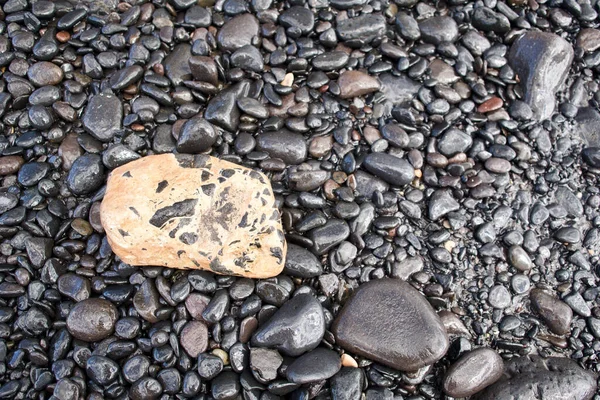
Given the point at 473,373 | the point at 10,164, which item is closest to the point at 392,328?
the point at 473,373

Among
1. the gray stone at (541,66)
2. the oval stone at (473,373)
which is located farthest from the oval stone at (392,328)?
the gray stone at (541,66)

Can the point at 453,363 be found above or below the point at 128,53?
below

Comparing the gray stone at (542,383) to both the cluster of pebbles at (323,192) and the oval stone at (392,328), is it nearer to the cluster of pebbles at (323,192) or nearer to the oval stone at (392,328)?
the cluster of pebbles at (323,192)

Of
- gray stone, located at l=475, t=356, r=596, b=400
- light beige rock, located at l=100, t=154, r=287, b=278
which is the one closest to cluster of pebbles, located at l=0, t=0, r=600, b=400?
gray stone, located at l=475, t=356, r=596, b=400

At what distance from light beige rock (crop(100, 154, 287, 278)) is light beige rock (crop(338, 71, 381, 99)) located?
126 centimetres

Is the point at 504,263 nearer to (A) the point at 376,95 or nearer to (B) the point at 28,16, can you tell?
(A) the point at 376,95

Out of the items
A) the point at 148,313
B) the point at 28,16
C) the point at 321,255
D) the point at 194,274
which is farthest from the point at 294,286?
the point at 28,16

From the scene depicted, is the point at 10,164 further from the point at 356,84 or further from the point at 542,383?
the point at 542,383

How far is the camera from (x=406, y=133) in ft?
13.6

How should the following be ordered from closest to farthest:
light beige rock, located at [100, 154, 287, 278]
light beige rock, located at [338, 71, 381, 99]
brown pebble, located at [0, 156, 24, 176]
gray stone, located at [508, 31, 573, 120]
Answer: light beige rock, located at [100, 154, 287, 278]
brown pebble, located at [0, 156, 24, 176]
light beige rock, located at [338, 71, 381, 99]
gray stone, located at [508, 31, 573, 120]

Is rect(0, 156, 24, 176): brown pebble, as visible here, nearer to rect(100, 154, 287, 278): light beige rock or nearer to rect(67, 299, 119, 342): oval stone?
rect(100, 154, 287, 278): light beige rock

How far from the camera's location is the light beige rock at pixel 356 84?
4.22 m

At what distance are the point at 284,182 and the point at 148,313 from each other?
147 cm

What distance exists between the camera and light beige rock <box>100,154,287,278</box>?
338 cm
